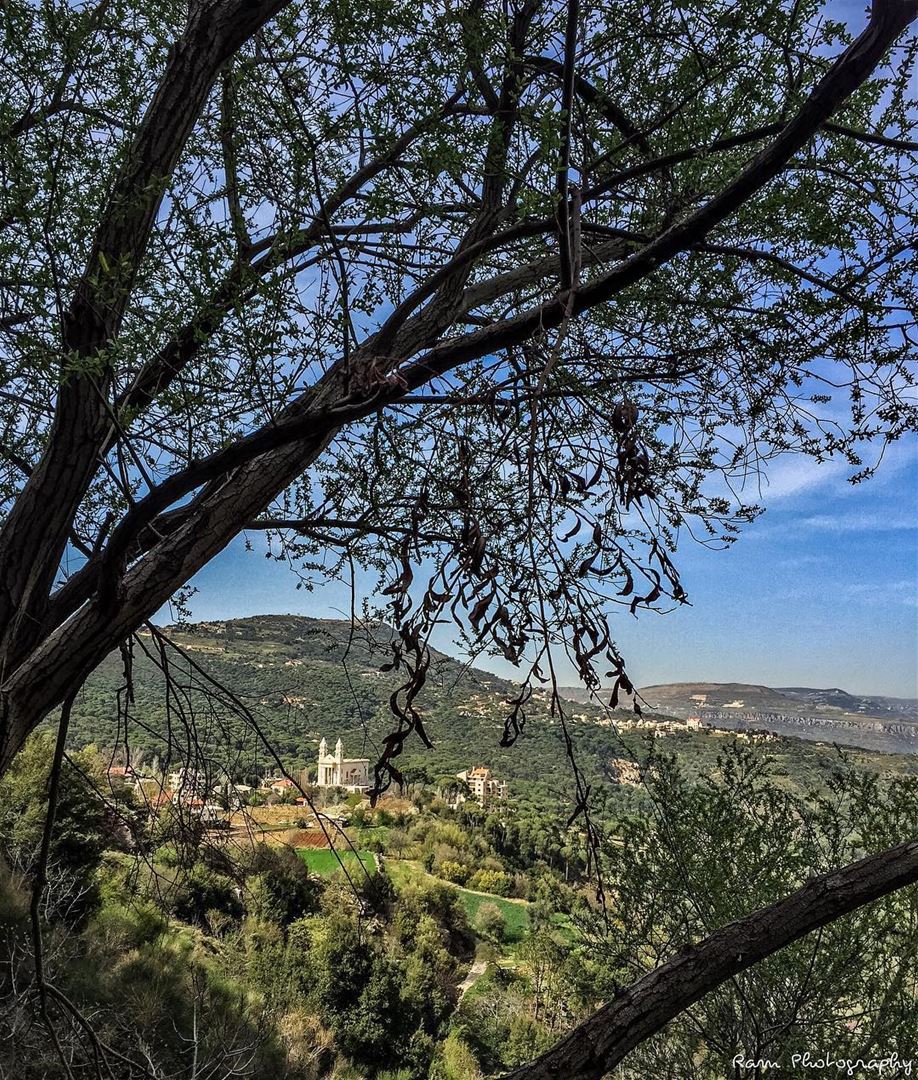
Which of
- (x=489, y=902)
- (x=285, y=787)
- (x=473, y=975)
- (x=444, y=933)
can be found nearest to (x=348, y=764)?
(x=285, y=787)

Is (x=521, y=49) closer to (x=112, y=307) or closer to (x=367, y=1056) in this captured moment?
(x=112, y=307)

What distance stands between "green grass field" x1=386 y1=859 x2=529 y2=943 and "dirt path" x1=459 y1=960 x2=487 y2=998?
1332 millimetres

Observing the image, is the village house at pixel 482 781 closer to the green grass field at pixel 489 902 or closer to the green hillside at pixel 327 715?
the green hillside at pixel 327 715

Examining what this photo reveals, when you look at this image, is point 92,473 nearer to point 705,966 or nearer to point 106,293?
point 106,293

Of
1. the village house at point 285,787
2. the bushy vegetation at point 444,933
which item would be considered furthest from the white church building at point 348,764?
the bushy vegetation at point 444,933

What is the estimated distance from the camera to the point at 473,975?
24016mm

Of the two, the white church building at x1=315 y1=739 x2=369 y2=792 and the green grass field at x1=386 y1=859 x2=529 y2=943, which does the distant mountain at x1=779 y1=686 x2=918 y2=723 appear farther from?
the green grass field at x1=386 y1=859 x2=529 y2=943

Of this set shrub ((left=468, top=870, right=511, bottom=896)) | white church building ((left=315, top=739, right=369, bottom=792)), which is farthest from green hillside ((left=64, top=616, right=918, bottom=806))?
shrub ((left=468, top=870, right=511, bottom=896))

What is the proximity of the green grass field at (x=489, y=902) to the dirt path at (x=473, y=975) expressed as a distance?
1.33 metres

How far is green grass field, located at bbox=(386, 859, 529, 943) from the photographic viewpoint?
2511 centimetres

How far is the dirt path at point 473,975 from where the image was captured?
72.1 feet

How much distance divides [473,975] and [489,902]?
122 inches

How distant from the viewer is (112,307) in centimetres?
185

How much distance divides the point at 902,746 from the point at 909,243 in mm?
7672
